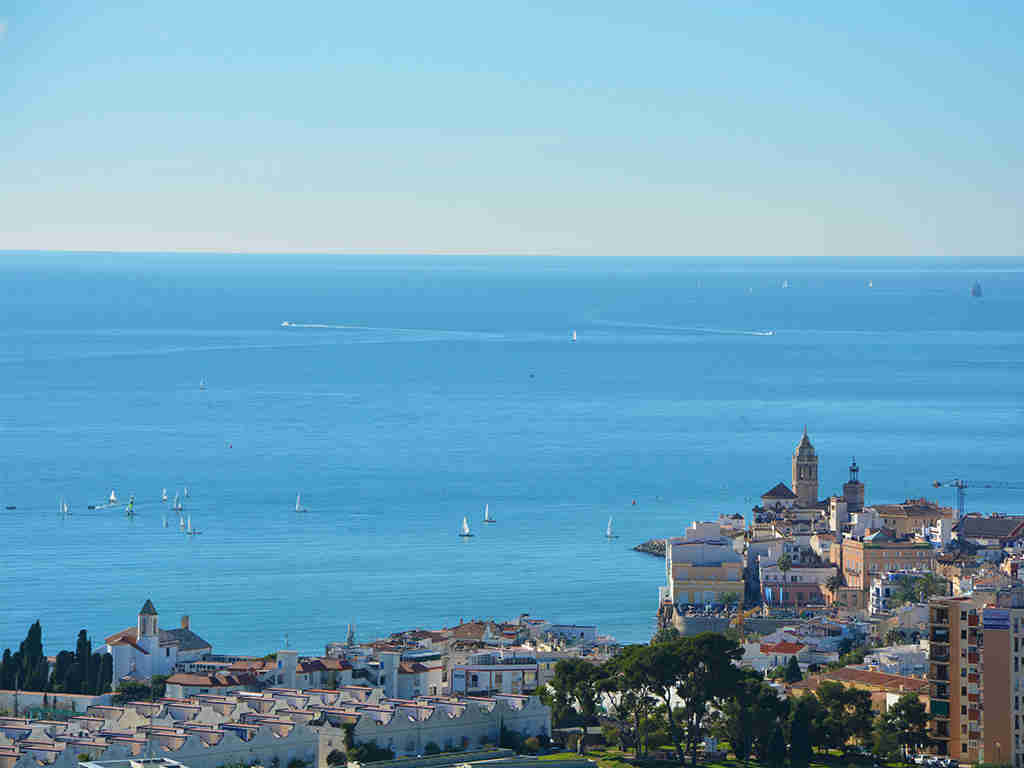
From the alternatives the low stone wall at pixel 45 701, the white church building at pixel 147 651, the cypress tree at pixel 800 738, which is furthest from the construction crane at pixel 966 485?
the low stone wall at pixel 45 701

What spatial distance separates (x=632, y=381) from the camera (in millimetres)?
155375

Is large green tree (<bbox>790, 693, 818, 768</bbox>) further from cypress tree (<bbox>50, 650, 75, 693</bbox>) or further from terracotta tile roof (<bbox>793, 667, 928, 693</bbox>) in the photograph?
cypress tree (<bbox>50, 650, 75, 693</bbox>)

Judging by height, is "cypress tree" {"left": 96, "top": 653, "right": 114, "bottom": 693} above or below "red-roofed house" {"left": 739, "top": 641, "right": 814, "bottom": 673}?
below

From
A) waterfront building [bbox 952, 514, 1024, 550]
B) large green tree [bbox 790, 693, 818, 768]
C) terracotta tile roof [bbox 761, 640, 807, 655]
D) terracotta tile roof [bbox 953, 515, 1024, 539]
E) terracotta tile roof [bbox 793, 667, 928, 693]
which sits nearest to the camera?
large green tree [bbox 790, 693, 818, 768]

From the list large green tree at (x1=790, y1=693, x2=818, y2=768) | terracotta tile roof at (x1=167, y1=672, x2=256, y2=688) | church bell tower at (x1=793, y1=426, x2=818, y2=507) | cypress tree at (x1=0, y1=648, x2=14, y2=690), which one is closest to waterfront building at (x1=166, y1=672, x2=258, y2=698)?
terracotta tile roof at (x1=167, y1=672, x2=256, y2=688)

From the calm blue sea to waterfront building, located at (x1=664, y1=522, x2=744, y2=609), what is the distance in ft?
4.28

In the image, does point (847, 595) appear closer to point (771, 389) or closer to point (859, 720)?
point (859, 720)

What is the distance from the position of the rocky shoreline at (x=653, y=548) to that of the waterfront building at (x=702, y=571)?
683 cm

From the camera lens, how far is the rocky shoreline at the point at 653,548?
262ft

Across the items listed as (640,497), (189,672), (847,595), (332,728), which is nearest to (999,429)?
(640,497)

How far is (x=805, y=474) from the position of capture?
88.6 m

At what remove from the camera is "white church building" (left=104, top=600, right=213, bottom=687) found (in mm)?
49719

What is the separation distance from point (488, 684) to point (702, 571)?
2420 cm

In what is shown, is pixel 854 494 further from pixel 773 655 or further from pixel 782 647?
pixel 773 655
